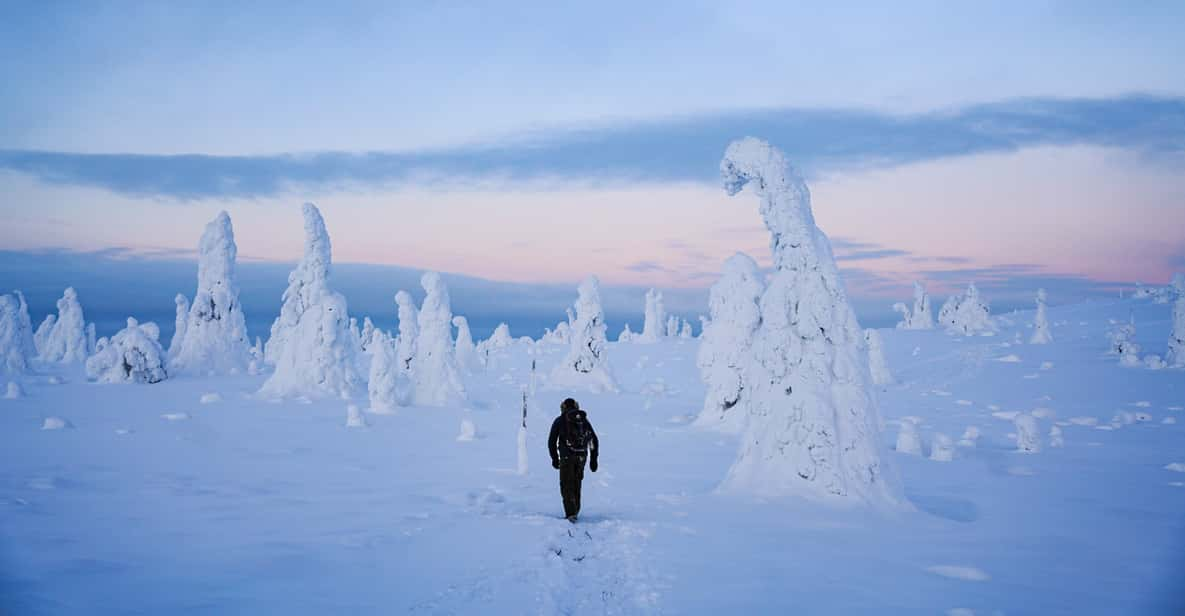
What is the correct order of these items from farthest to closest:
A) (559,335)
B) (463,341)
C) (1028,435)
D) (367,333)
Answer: (559,335) < (367,333) < (463,341) < (1028,435)

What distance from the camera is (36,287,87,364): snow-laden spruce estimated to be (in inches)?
2566

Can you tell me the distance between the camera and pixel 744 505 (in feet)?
42.0

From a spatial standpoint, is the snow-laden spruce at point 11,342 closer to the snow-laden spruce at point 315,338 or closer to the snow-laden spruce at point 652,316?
the snow-laden spruce at point 315,338

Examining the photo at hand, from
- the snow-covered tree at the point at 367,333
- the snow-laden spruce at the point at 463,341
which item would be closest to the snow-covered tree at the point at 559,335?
the snow-covered tree at the point at 367,333

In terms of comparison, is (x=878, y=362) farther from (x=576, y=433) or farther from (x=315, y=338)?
(x=576, y=433)

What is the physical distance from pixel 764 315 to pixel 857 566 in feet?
18.9

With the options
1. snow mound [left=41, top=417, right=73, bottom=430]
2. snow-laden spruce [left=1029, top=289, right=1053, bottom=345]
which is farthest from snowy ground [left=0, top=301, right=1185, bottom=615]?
snow-laden spruce [left=1029, top=289, right=1053, bottom=345]

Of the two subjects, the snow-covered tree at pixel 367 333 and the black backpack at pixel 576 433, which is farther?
the snow-covered tree at pixel 367 333

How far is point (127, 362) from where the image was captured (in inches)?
1554

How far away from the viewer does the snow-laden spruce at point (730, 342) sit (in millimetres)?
28344

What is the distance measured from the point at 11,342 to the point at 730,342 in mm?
51906

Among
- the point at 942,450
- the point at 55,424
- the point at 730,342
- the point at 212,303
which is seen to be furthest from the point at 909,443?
the point at 212,303

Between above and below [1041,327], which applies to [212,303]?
above

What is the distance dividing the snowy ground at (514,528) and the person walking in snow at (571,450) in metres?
0.51
